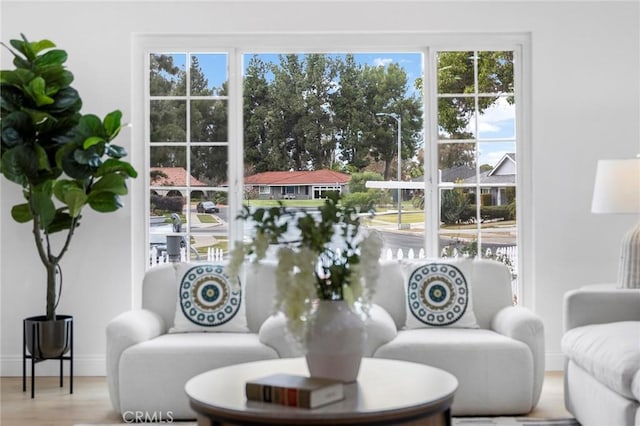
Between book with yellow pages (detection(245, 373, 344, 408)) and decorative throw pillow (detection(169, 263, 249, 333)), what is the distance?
6.84ft

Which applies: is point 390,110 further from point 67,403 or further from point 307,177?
point 67,403

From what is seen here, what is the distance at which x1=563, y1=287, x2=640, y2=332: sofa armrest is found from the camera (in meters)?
4.41

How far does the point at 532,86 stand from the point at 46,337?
12.0 ft

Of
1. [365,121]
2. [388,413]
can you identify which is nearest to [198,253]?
[365,121]

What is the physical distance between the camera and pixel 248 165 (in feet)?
21.1

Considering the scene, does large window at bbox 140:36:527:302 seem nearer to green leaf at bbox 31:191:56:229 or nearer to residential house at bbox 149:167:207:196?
residential house at bbox 149:167:207:196

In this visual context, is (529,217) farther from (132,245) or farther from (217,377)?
(217,377)

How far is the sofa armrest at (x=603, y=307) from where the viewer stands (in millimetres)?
4406

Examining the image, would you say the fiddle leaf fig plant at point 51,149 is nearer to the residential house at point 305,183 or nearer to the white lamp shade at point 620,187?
the residential house at point 305,183

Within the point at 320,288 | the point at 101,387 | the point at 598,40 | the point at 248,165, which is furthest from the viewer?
the point at 248,165

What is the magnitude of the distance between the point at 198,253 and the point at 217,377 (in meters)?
2.86

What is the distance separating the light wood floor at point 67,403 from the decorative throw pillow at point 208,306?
2.15 feet

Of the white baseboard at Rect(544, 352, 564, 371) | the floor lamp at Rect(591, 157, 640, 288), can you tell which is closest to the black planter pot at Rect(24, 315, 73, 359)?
the white baseboard at Rect(544, 352, 564, 371)

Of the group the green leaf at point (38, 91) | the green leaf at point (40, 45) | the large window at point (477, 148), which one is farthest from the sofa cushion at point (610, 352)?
the green leaf at point (40, 45)
